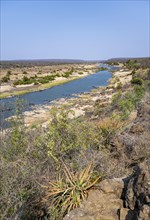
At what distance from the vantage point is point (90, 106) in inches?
1291

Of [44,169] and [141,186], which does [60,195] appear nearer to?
[44,169]

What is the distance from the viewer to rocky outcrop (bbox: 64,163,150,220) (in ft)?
17.0

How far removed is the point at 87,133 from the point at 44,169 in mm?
2449

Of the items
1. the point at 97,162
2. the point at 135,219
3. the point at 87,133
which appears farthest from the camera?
the point at 87,133

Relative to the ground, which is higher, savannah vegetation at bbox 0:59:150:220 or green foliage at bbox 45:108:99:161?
green foliage at bbox 45:108:99:161

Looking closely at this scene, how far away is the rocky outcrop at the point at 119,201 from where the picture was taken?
5191 millimetres

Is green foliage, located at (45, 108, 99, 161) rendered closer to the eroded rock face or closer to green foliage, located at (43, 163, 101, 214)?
green foliage, located at (43, 163, 101, 214)

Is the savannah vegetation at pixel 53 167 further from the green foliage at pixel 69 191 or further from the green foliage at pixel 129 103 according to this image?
the green foliage at pixel 129 103

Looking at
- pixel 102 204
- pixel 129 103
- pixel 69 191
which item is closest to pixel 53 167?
pixel 69 191

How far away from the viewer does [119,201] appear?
6.09 metres

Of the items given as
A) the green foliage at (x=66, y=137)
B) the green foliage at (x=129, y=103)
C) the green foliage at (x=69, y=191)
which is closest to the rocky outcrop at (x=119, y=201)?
the green foliage at (x=69, y=191)

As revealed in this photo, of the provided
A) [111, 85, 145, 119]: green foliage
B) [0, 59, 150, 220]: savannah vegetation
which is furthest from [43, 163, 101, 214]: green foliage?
[111, 85, 145, 119]: green foliage

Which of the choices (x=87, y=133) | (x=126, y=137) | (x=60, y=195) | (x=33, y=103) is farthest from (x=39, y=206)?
(x=33, y=103)

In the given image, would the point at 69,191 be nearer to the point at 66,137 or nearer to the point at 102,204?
the point at 102,204
